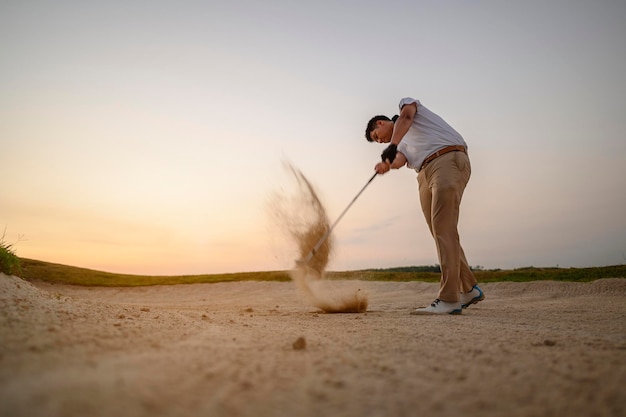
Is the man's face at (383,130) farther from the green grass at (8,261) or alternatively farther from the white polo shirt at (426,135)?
the green grass at (8,261)

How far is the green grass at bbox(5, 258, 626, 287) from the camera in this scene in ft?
31.8

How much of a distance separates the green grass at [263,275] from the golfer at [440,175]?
4660 millimetres

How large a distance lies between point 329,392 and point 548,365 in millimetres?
1034

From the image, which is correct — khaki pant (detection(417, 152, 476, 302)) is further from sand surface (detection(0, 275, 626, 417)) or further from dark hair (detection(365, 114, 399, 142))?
sand surface (detection(0, 275, 626, 417))

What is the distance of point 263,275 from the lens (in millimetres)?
14914

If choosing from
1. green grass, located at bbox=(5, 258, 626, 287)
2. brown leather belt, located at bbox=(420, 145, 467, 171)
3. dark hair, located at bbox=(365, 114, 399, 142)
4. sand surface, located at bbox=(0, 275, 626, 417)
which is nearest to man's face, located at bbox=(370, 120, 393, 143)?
dark hair, located at bbox=(365, 114, 399, 142)

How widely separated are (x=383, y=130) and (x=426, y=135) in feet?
2.28

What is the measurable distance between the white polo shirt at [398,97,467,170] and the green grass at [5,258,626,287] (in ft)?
16.1

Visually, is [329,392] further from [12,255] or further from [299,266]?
[12,255]

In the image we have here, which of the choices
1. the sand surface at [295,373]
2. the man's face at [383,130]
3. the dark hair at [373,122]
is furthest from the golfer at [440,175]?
the sand surface at [295,373]

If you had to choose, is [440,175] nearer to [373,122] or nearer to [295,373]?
[373,122]

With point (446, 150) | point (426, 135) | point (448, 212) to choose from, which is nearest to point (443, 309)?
point (448, 212)

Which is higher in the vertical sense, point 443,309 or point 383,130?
point 383,130

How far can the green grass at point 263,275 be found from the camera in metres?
9.68
